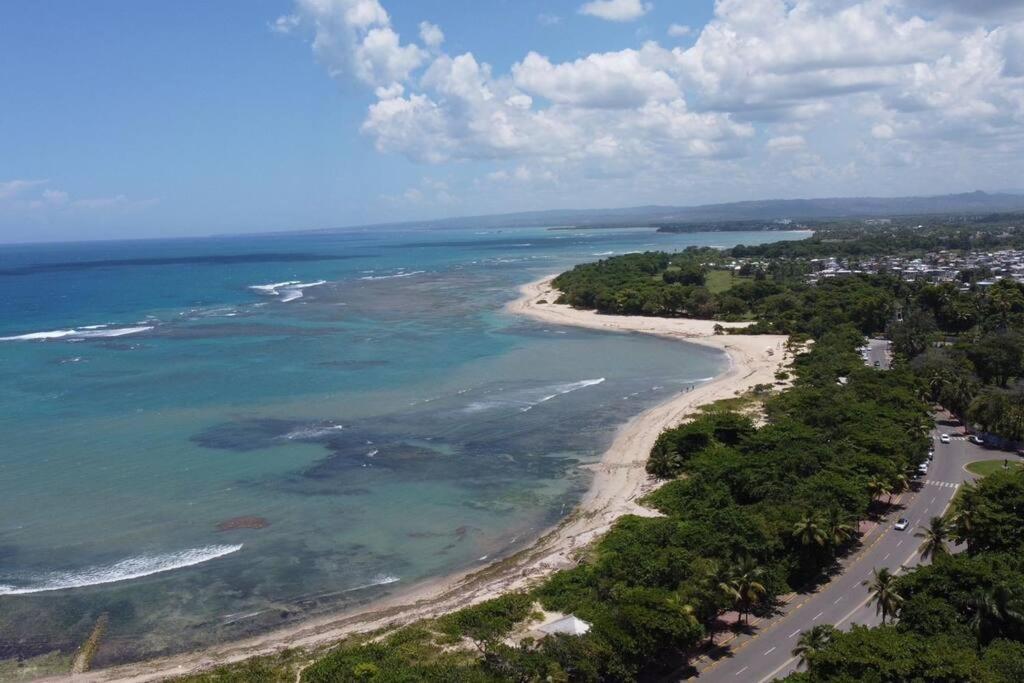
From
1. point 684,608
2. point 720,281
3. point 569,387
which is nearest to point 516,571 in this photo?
point 684,608

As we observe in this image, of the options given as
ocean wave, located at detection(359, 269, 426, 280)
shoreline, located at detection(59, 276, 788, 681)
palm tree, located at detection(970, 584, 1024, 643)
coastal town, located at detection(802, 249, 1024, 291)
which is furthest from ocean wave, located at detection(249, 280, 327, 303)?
palm tree, located at detection(970, 584, 1024, 643)

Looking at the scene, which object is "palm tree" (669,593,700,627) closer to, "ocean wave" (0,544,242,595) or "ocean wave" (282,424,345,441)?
"ocean wave" (0,544,242,595)

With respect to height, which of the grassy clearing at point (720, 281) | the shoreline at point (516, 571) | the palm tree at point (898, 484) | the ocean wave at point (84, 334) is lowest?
the shoreline at point (516, 571)

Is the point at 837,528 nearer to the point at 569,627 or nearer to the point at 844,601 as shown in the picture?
the point at 844,601

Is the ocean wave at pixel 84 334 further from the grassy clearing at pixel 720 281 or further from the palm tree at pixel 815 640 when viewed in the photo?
the palm tree at pixel 815 640

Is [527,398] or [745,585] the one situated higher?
[745,585]

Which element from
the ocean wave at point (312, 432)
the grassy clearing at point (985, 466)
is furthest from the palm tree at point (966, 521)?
the ocean wave at point (312, 432)
